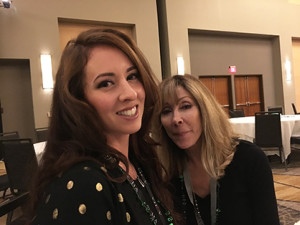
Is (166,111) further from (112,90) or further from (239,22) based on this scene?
(239,22)

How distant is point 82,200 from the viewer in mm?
574

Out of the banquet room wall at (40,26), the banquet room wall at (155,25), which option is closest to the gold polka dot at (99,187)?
the banquet room wall at (40,26)

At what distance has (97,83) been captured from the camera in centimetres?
73

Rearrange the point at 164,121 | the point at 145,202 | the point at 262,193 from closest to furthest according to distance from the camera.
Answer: the point at 145,202 < the point at 262,193 < the point at 164,121

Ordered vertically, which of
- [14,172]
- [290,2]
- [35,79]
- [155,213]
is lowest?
[14,172]

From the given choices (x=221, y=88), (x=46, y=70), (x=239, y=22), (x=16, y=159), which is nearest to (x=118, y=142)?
(x=16, y=159)

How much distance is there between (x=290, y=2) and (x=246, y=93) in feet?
13.0

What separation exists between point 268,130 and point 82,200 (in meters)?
4.18

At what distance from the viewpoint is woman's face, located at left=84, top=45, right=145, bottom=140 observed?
2.39ft

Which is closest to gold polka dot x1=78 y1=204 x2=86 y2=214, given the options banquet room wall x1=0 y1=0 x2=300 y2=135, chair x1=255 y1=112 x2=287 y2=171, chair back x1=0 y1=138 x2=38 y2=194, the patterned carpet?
the patterned carpet

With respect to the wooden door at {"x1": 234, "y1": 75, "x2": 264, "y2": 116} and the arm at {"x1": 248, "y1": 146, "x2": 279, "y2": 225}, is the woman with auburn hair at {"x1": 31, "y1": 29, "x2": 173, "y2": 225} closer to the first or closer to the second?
the arm at {"x1": 248, "y1": 146, "x2": 279, "y2": 225}

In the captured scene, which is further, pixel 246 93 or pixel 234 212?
pixel 246 93

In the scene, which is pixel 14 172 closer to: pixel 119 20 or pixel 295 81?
pixel 119 20

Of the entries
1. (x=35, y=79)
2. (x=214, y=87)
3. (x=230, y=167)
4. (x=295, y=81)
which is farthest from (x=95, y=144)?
(x=295, y=81)
